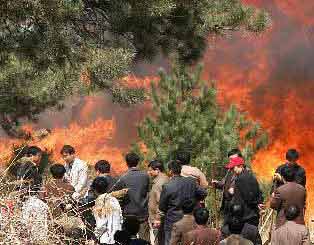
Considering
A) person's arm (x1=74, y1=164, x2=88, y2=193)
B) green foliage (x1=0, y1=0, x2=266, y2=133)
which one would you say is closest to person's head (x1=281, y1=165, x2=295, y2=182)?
green foliage (x1=0, y1=0, x2=266, y2=133)

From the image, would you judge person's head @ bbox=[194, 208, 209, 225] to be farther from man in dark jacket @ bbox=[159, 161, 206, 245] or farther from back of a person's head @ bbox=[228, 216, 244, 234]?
man in dark jacket @ bbox=[159, 161, 206, 245]

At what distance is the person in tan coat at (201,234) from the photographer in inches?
244

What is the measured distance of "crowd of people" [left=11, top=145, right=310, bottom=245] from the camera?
20.6 feet

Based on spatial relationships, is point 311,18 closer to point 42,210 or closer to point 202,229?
point 202,229

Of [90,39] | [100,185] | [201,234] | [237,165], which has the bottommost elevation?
[201,234]

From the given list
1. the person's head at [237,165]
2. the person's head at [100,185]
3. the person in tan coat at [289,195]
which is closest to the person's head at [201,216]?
the person's head at [100,185]

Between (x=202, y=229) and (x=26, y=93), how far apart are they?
159 inches

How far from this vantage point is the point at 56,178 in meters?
7.12

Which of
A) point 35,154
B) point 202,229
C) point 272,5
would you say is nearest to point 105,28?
point 35,154

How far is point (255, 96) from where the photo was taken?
21.8 m

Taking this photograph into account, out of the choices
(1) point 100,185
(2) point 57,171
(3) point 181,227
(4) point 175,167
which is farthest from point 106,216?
(4) point 175,167

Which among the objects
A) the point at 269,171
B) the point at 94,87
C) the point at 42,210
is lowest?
the point at 269,171

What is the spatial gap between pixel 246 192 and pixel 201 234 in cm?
143

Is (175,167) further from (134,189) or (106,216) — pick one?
(106,216)
